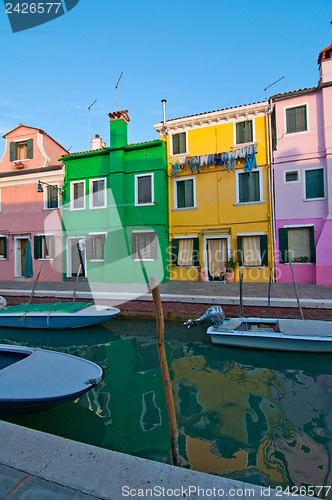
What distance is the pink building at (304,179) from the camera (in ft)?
38.1

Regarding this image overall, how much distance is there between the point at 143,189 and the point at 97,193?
2.63 meters

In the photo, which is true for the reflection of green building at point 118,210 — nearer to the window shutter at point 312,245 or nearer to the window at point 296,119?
the window at point 296,119

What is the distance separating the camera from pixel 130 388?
5.11 meters

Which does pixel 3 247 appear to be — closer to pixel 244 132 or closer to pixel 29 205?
pixel 29 205

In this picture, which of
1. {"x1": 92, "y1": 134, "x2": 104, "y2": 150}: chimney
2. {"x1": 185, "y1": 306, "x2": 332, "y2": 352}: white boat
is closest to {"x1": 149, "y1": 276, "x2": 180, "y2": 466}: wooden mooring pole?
{"x1": 185, "y1": 306, "x2": 332, "y2": 352}: white boat

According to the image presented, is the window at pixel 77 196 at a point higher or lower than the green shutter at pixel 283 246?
higher

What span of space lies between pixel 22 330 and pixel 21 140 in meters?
12.0

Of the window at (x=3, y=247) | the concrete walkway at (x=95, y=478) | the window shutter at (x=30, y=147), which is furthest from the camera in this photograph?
the window at (x=3, y=247)

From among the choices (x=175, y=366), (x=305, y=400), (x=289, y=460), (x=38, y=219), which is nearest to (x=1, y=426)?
(x=289, y=460)

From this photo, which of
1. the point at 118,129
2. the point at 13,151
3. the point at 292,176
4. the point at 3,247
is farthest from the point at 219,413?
the point at 13,151

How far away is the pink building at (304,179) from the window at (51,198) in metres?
11.6

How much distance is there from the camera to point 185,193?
1417cm

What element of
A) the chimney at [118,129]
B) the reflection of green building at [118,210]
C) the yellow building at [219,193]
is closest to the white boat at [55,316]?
the reflection of green building at [118,210]

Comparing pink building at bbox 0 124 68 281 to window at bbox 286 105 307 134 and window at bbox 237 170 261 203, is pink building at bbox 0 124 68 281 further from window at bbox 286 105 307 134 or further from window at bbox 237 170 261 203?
window at bbox 286 105 307 134
